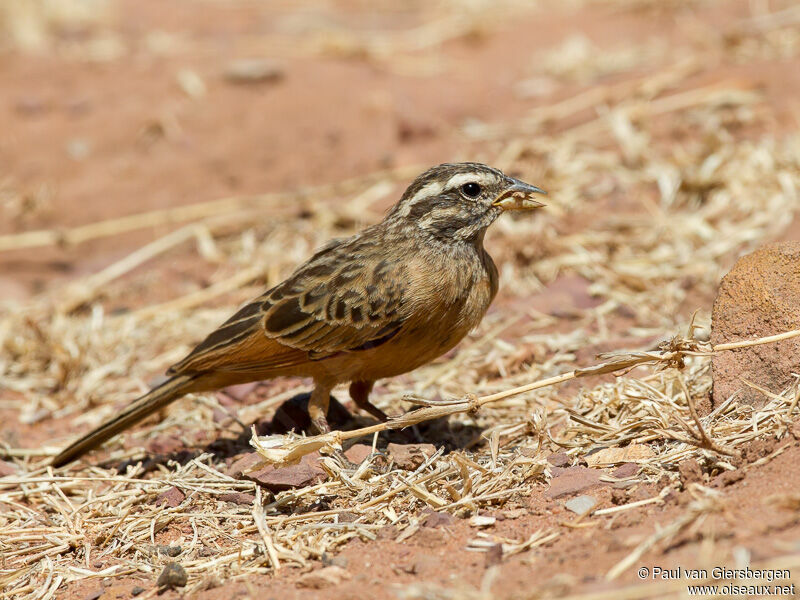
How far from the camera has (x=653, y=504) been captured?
4.39 m

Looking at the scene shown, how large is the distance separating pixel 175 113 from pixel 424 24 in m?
5.06

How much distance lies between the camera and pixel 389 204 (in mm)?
9594

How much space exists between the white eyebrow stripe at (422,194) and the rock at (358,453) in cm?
145

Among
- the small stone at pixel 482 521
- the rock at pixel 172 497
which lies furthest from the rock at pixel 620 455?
the rock at pixel 172 497

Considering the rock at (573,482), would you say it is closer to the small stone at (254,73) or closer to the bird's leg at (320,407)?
the bird's leg at (320,407)

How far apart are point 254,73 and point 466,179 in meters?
6.83

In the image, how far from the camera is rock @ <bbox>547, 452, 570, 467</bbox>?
16.7ft

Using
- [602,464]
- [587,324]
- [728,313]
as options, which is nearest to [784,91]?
[587,324]

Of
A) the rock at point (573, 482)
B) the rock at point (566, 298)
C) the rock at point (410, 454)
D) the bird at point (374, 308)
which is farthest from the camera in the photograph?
the rock at point (566, 298)

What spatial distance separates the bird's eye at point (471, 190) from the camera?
5918mm

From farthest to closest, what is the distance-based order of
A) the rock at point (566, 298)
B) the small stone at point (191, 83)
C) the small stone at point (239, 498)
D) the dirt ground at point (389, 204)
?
the small stone at point (191, 83)
the rock at point (566, 298)
the small stone at point (239, 498)
the dirt ground at point (389, 204)

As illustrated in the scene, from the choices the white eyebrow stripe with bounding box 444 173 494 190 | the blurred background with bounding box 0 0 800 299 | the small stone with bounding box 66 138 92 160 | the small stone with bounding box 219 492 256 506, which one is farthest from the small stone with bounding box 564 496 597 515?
the small stone with bounding box 66 138 92 160

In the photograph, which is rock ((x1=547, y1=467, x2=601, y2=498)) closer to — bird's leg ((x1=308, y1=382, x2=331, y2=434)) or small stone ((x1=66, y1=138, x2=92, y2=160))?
bird's leg ((x1=308, y1=382, x2=331, y2=434))

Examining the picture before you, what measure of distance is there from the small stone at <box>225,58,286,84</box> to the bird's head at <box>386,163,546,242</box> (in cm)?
656
